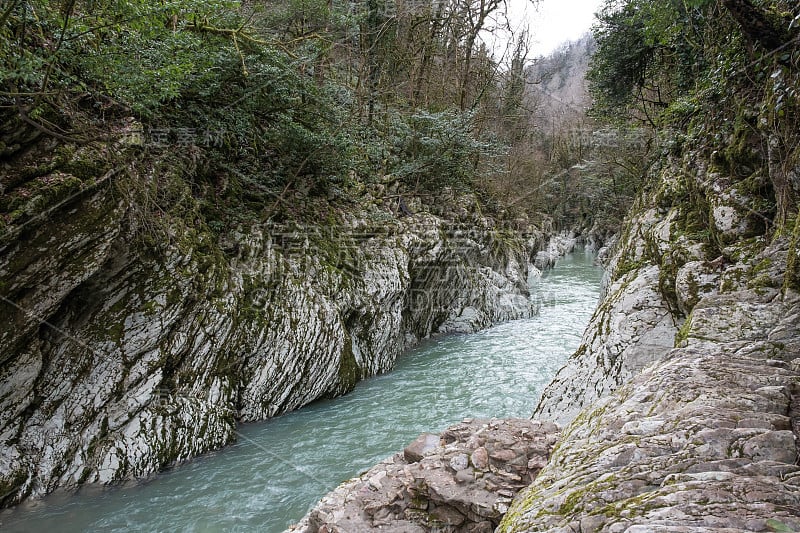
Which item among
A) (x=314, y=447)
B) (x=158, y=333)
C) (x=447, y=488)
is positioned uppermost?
(x=158, y=333)

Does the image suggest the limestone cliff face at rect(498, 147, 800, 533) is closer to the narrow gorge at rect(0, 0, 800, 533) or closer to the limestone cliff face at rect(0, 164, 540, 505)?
the narrow gorge at rect(0, 0, 800, 533)

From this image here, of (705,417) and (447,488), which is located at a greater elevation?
(705,417)

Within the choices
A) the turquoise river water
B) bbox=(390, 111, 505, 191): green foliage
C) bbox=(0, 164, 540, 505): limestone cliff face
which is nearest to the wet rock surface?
the turquoise river water

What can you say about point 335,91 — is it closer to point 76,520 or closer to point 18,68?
point 18,68

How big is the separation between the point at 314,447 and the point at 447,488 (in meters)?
3.95

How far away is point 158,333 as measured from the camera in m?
6.11

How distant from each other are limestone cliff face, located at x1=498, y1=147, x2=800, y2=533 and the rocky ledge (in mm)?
497

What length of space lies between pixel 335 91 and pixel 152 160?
4558mm

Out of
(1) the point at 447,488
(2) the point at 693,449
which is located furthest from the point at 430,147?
(2) the point at 693,449

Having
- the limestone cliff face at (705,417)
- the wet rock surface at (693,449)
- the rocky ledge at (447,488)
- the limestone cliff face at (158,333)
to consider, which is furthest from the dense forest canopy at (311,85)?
the rocky ledge at (447,488)

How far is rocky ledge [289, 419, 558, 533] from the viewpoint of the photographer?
313cm

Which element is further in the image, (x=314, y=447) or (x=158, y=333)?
(x=314, y=447)

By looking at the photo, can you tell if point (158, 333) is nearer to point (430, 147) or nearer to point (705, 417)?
point (705, 417)

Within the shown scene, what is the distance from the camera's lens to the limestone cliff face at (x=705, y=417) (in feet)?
5.78
